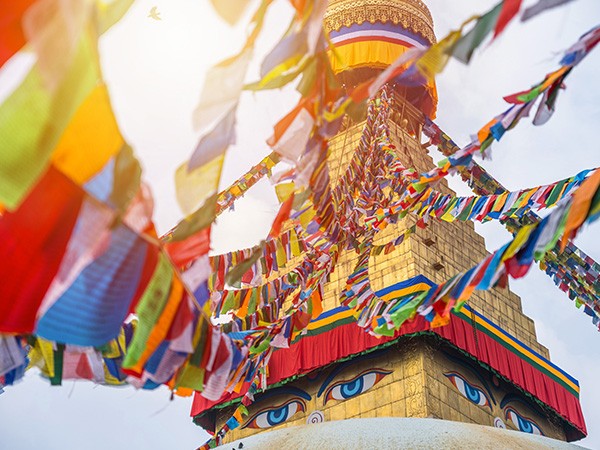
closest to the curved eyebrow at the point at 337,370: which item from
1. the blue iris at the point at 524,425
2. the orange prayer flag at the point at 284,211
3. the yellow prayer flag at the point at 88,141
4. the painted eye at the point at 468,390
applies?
the painted eye at the point at 468,390

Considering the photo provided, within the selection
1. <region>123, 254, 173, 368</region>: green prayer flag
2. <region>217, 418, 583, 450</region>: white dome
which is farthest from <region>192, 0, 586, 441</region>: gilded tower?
<region>123, 254, 173, 368</region>: green prayer flag

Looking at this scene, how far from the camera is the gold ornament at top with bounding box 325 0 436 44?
51.6 ft

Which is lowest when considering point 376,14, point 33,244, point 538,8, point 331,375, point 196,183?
point 33,244

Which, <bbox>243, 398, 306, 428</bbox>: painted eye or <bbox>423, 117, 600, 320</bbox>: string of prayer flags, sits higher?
<bbox>423, 117, 600, 320</bbox>: string of prayer flags

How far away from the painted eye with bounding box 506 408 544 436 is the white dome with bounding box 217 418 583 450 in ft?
8.94

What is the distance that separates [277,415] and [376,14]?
29.0 ft

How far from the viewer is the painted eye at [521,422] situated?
11.2 metres

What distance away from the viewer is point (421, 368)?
34.0ft

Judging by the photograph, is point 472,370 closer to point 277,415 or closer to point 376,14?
point 277,415

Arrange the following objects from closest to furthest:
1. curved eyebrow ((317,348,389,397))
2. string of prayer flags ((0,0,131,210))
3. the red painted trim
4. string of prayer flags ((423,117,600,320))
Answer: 1. string of prayer flags ((0,0,131,210))
2. string of prayer flags ((423,117,600,320))
3. the red painted trim
4. curved eyebrow ((317,348,389,397))

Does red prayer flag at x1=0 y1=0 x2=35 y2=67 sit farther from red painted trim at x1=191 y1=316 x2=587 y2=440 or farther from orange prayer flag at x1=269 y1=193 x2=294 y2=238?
red painted trim at x1=191 y1=316 x2=587 y2=440

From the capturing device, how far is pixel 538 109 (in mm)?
3939

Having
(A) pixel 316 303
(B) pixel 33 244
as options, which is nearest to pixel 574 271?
(A) pixel 316 303

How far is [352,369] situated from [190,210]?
8.35 metres
